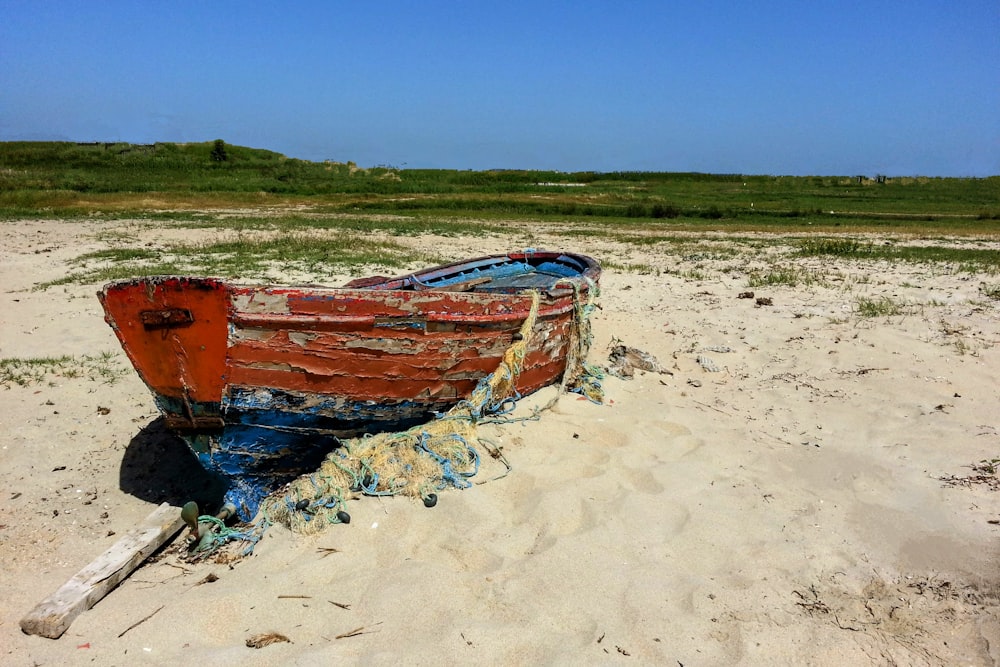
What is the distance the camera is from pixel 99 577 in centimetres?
333

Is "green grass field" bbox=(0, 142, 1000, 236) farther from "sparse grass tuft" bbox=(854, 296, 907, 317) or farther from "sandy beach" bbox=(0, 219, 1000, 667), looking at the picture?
"sandy beach" bbox=(0, 219, 1000, 667)

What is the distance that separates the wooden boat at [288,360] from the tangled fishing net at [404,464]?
154 mm

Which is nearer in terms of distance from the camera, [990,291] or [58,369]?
[58,369]

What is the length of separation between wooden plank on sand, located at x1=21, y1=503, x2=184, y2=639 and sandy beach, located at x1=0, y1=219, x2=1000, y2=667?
7 centimetres

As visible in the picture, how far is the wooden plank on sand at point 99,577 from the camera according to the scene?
3018 mm

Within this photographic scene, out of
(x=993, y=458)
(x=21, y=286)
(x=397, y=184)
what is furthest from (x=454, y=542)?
(x=397, y=184)

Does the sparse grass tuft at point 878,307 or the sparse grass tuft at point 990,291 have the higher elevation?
the sparse grass tuft at point 990,291

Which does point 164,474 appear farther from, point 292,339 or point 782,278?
point 782,278

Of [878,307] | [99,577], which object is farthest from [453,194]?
[99,577]

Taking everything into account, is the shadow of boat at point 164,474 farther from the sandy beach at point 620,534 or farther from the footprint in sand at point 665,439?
the footprint in sand at point 665,439

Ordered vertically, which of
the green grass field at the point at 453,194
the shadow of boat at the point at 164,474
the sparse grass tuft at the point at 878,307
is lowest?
the shadow of boat at the point at 164,474

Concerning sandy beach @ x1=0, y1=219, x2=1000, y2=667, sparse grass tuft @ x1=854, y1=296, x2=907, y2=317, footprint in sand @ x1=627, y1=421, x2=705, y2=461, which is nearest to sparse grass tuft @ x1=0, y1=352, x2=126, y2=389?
sandy beach @ x1=0, y1=219, x2=1000, y2=667

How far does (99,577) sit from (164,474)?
5.93 ft

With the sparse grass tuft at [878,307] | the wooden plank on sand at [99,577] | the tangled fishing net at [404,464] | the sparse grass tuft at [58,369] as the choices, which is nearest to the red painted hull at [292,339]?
the tangled fishing net at [404,464]
